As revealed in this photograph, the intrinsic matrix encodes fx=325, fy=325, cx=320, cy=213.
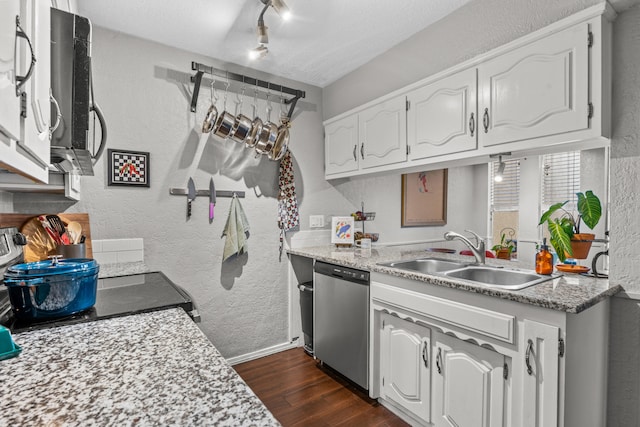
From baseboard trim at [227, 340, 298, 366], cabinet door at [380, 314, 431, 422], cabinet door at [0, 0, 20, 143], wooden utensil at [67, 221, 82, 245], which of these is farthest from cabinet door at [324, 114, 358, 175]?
cabinet door at [0, 0, 20, 143]

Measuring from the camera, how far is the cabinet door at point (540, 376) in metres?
1.21

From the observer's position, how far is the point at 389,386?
1.93 metres

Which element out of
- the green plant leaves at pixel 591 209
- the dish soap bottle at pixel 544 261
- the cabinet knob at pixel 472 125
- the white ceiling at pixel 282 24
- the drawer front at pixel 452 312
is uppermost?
the white ceiling at pixel 282 24

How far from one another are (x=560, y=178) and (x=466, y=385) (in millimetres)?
3488

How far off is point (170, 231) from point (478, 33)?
2327 mm

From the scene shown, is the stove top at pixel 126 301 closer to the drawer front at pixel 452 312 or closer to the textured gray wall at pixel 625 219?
the drawer front at pixel 452 312

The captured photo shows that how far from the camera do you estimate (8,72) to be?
50 centimetres

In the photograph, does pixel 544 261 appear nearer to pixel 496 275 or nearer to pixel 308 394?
pixel 496 275

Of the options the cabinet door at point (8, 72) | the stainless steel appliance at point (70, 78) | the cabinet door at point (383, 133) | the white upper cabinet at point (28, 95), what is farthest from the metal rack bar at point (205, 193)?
the cabinet door at point (8, 72)

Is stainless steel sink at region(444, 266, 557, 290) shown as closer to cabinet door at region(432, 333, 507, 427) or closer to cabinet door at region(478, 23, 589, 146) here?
cabinet door at region(432, 333, 507, 427)

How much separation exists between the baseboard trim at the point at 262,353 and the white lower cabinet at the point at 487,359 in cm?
112

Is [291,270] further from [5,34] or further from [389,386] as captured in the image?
[5,34]

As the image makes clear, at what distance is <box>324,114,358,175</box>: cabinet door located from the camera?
2.64 m

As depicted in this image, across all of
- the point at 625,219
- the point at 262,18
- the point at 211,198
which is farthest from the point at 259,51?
the point at 625,219
